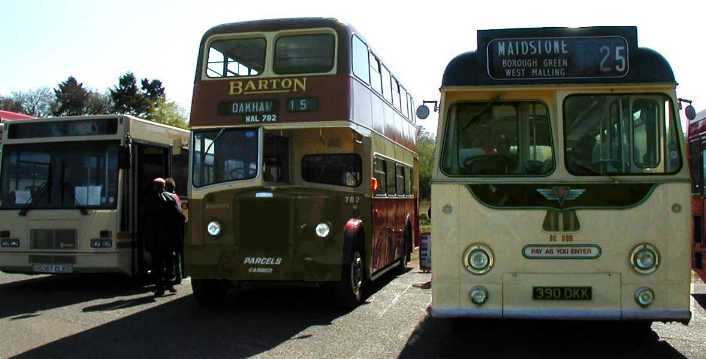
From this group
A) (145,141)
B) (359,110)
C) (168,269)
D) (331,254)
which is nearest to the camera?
(331,254)

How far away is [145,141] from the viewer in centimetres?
1229

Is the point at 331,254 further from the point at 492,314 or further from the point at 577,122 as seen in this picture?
the point at 577,122

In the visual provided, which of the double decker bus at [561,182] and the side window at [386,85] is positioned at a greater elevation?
the side window at [386,85]

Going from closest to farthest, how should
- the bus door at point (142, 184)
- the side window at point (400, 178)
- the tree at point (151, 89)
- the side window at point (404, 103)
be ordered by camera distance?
the bus door at point (142, 184) < the side window at point (400, 178) < the side window at point (404, 103) < the tree at point (151, 89)

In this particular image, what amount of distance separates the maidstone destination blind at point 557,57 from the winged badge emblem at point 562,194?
3.41 ft

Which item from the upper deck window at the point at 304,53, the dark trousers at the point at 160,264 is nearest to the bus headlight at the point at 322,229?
the upper deck window at the point at 304,53

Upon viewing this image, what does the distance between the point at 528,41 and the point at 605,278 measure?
7.53 feet

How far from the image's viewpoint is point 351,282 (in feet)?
31.8

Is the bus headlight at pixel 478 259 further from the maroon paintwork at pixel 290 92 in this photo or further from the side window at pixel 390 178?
the side window at pixel 390 178

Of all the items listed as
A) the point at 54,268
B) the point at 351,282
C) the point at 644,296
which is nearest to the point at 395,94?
the point at 351,282

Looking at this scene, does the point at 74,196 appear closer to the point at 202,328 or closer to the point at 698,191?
the point at 202,328

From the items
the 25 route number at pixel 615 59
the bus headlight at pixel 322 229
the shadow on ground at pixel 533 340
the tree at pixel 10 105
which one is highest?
the tree at pixel 10 105

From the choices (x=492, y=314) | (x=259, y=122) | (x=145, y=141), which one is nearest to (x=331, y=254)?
(x=259, y=122)

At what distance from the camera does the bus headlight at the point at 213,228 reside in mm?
9641
